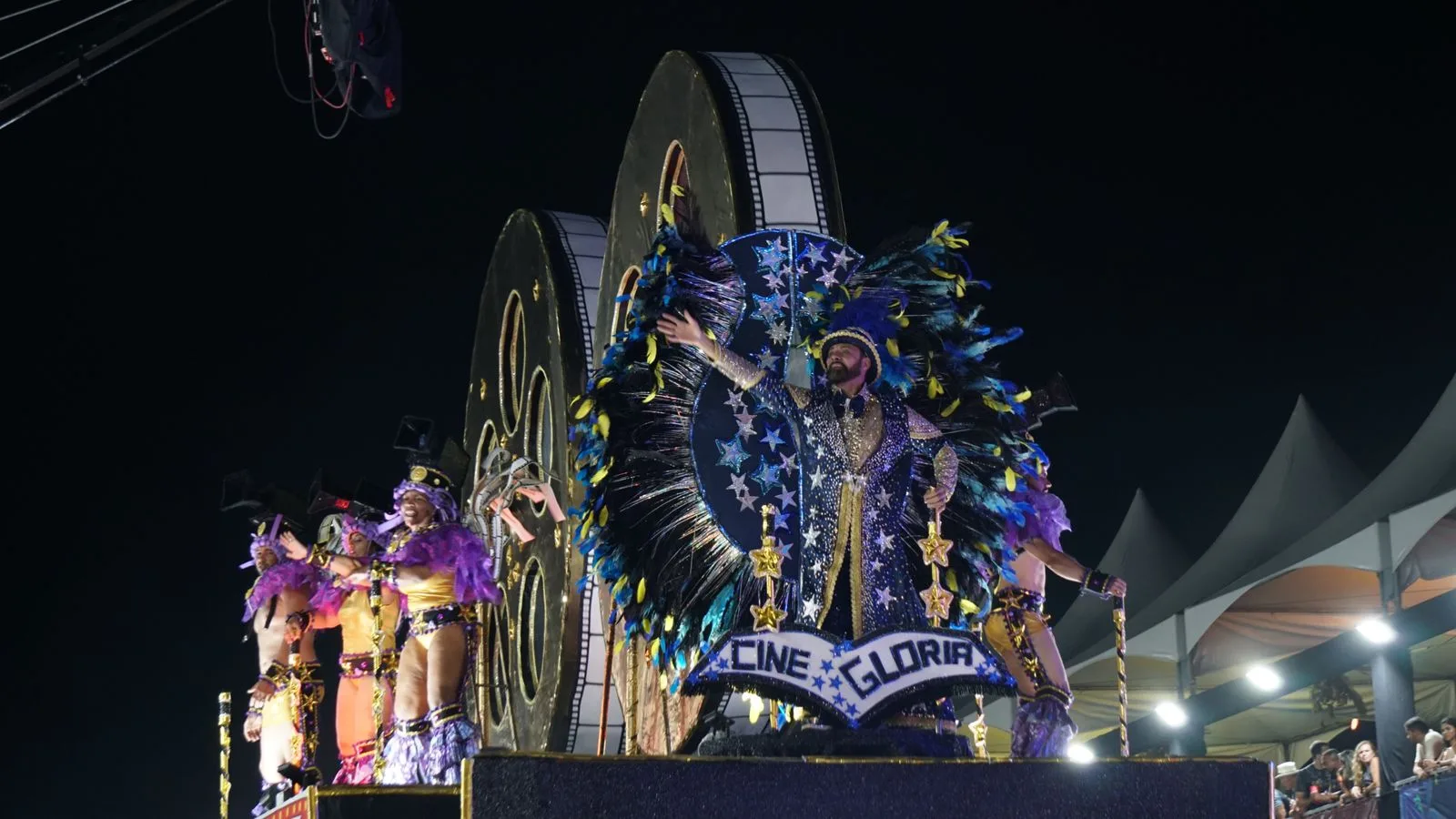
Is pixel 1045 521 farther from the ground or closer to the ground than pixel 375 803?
farther from the ground

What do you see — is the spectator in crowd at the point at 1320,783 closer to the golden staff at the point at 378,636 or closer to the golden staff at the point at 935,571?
the golden staff at the point at 935,571

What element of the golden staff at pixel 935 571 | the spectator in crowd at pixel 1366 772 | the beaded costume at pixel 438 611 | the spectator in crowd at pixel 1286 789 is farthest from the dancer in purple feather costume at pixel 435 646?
the spectator in crowd at pixel 1286 789

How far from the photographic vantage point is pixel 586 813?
4.25 metres

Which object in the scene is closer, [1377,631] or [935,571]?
[935,571]

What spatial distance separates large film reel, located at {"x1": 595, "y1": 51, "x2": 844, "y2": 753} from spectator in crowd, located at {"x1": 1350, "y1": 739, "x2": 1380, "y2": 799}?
172 inches

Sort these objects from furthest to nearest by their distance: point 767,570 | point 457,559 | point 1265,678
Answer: point 1265,678
point 457,559
point 767,570

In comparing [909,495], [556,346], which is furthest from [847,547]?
[556,346]

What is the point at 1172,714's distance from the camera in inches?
530

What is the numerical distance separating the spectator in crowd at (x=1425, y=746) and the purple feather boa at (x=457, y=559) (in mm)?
4981

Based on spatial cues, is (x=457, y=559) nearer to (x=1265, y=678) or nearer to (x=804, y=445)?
(x=804, y=445)

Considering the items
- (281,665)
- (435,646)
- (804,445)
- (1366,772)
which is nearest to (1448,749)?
(1366,772)

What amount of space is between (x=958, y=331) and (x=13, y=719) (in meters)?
9.81

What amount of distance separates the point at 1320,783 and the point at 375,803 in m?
7.73

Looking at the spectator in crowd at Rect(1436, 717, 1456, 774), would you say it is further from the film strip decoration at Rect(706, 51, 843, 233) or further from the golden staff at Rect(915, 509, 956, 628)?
the film strip decoration at Rect(706, 51, 843, 233)
